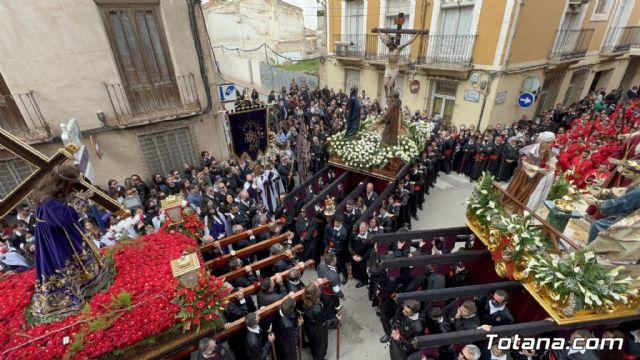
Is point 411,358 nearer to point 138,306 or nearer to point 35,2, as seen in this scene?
point 138,306

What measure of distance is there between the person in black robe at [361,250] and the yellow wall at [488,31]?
11.4 m

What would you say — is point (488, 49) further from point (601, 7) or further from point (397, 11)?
point (601, 7)

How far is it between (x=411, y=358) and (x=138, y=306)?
4.08 m

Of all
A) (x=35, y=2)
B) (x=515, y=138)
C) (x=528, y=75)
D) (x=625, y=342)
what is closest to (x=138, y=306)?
(x=625, y=342)

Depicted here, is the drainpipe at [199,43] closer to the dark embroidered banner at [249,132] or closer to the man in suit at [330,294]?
the dark embroidered banner at [249,132]

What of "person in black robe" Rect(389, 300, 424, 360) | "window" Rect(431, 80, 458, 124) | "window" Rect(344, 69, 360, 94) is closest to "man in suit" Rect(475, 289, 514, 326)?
"person in black robe" Rect(389, 300, 424, 360)

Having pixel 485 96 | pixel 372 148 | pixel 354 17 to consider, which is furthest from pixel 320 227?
pixel 354 17

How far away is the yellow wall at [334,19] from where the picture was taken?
19.2 metres

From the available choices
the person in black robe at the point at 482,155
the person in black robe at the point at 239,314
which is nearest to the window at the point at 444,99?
the person in black robe at the point at 482,155

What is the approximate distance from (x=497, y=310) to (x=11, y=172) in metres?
13.0

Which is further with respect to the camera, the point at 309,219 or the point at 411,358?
the point at 309,219

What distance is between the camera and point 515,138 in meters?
11.1

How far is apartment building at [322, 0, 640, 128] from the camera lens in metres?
13.3

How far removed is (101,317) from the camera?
4.03 meters
